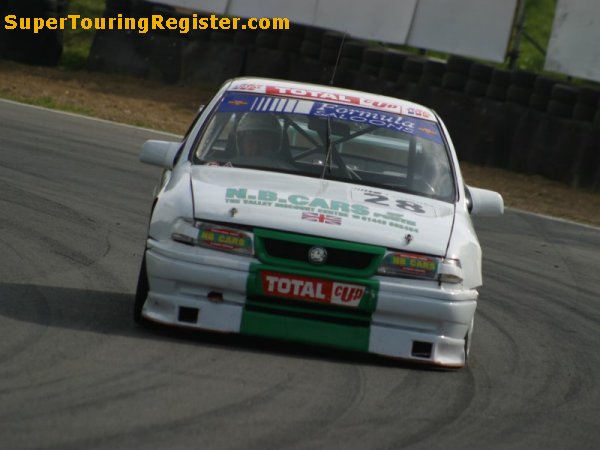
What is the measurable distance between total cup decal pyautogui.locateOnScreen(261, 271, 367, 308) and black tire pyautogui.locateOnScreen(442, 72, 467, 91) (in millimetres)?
11211

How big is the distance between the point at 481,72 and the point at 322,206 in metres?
10.8

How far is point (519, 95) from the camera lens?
1667 cm

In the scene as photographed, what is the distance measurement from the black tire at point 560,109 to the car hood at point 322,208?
30.2 feet

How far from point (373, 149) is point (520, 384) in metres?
1.70

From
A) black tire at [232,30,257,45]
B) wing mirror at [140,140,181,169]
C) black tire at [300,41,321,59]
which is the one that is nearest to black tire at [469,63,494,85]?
black tire at [300,41,321,59]

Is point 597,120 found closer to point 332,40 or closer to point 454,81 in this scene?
point 454,81

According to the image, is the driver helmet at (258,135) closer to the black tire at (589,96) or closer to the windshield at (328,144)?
the windshield at (328,144)

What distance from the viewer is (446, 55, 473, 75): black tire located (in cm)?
1741

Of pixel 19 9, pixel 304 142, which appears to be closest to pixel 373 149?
pixel 304 142

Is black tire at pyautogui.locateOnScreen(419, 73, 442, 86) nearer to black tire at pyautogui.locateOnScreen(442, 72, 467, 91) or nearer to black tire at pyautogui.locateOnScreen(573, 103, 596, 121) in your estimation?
black tire at pyautogui.locateOnScreen(442, 72, 467, 91)

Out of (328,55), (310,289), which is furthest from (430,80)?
(310,289)

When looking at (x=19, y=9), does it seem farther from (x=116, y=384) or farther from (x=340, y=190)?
(x=116, y=384)

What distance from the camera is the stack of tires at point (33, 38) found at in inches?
790

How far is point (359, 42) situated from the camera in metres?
19.0
